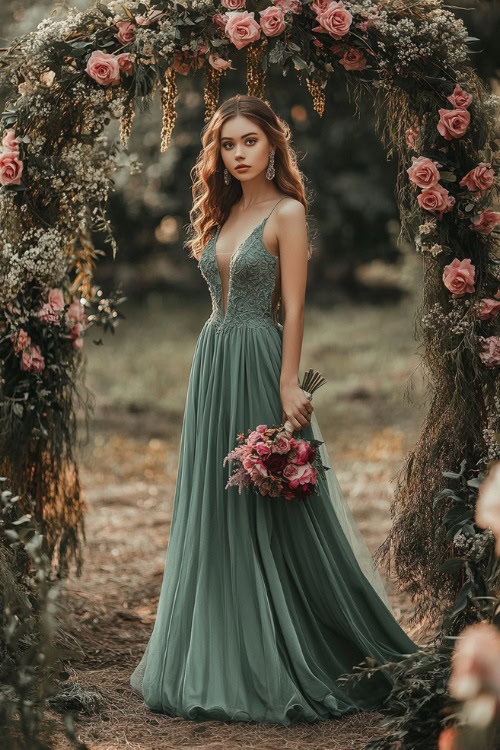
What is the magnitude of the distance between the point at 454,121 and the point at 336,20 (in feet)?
2.04

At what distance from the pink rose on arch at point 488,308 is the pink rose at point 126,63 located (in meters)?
1.77

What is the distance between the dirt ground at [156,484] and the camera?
3455 mm

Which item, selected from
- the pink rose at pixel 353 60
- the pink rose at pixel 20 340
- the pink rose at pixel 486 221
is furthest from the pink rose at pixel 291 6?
the pink rose at pixel 20 340

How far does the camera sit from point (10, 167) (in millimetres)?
4016

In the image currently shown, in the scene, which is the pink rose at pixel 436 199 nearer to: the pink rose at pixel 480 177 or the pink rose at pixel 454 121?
the pink rose at pixel 480 177

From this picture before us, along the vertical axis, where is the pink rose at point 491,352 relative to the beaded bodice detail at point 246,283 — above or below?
below

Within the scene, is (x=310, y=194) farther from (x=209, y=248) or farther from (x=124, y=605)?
(x=124, y=605)

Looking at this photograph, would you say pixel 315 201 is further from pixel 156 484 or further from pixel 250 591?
pixel 250 591

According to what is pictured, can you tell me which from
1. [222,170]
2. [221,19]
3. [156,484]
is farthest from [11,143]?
[156,484]

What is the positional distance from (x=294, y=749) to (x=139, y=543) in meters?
3.57

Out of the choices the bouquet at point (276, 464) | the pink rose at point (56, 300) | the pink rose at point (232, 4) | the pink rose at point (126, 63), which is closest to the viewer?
the bouquet at point (276, 464)

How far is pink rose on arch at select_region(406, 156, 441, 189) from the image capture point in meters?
3.78

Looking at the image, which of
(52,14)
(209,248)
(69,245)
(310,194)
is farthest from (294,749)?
(52,14)

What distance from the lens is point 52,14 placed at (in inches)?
168
